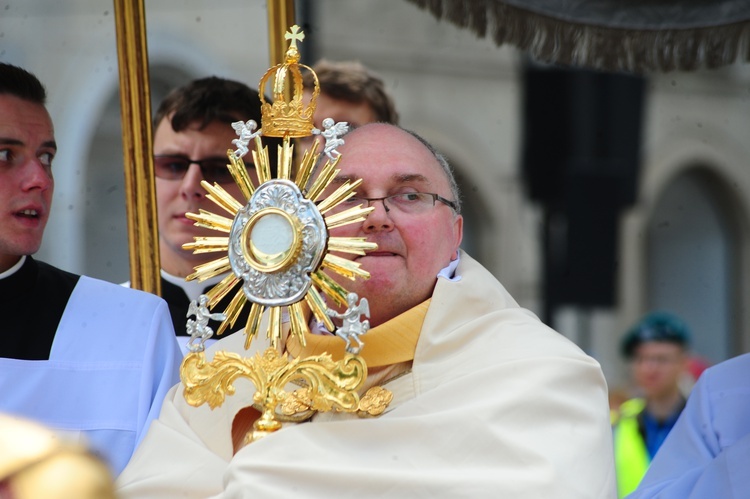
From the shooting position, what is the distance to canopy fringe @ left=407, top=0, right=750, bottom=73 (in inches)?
132

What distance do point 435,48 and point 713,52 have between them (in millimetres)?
5601

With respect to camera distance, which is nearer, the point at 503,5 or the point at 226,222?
the point at 226,222

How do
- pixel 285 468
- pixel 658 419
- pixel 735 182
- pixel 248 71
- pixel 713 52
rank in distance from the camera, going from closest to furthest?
pixel 285 468
pixel 713 52
pixel 248 71
pixel 658 419
pixel 735 182

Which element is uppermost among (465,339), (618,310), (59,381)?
(465,339)

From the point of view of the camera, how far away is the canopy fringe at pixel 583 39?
335 centimetres

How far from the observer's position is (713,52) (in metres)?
3.33

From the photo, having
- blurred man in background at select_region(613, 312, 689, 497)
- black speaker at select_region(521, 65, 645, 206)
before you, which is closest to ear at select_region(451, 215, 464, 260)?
blurred man in background at select_region(613, 312, 689, 497)

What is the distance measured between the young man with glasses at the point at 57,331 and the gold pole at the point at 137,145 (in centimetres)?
20

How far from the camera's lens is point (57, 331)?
9.30 feet

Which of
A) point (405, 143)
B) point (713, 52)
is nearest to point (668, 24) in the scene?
point (713, 52)

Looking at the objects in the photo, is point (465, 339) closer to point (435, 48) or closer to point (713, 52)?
point (713, 52)

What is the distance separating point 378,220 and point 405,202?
101 mm

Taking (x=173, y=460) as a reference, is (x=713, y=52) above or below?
above

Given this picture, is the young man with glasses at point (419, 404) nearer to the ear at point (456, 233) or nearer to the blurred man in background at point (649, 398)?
the ear at point (456, 233)
